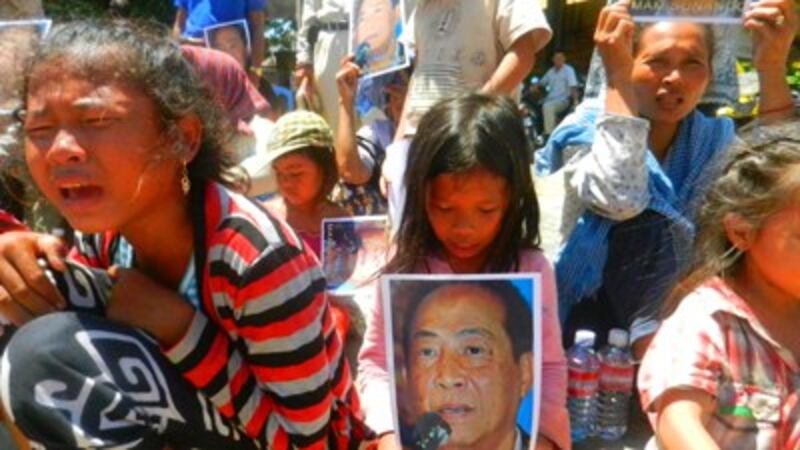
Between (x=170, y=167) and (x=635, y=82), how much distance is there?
4.18 ft

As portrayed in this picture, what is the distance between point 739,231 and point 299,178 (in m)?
1.66

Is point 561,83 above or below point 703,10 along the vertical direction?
below

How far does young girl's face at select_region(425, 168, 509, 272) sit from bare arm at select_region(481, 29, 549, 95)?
0.96m

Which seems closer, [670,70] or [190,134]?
[190,134]

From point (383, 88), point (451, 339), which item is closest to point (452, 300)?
point (451, 339)

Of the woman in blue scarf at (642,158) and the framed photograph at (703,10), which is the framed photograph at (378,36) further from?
the framed photograph at (703,10)

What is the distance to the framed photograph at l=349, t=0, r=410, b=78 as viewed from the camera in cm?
312

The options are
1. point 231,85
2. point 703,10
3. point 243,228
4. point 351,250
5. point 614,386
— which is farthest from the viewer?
point 231,85

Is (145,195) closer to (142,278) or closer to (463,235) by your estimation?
(142,278)

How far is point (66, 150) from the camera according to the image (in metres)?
1.43

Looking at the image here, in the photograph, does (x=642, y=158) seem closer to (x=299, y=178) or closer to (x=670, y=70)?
(x=670, y=70)

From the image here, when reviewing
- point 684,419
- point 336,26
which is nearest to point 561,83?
point 336,26

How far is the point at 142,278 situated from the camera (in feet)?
5.32

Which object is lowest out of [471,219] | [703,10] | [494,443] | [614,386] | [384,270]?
[614,386]
